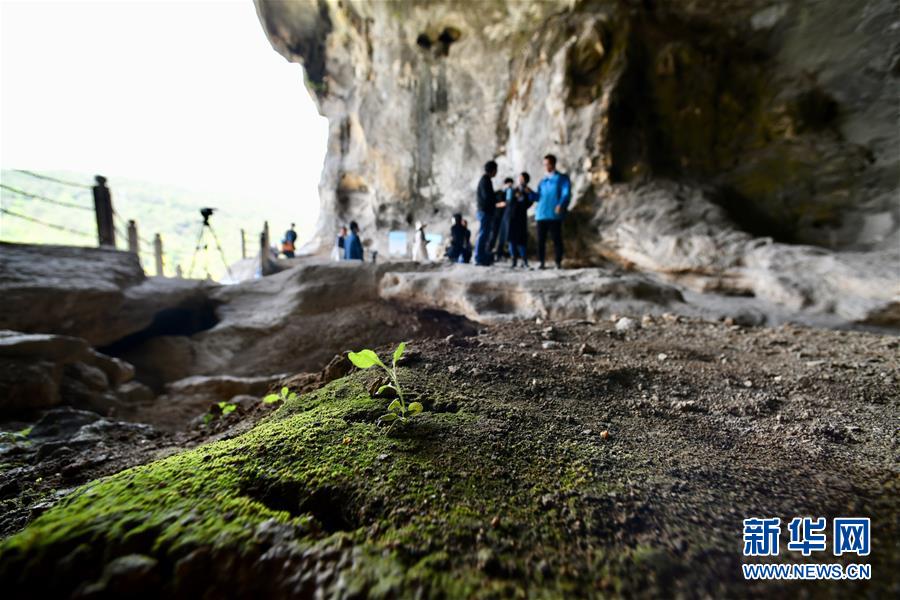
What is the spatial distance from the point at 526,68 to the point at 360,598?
34.2ft

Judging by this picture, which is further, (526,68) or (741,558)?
(526,68)

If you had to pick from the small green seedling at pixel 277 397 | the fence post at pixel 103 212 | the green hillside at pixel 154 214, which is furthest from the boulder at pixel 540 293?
the green hillside at pixel 154 214

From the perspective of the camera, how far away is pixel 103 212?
6.39 meters

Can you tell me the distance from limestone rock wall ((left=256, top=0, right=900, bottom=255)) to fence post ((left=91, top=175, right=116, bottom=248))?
27.2ft

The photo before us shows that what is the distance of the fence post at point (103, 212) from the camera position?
6.32m

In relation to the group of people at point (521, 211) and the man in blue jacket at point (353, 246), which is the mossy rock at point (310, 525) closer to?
the group of people at point (521, 211)

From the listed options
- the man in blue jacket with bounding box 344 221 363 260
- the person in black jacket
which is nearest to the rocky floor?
the person in black jacket

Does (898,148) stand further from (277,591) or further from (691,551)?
(277,591)

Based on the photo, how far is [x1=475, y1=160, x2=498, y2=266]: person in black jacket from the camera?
21.0 ft

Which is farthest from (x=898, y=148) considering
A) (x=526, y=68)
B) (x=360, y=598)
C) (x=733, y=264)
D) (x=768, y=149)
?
(x=360, y=598)

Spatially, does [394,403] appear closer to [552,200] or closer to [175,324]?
[552,200]

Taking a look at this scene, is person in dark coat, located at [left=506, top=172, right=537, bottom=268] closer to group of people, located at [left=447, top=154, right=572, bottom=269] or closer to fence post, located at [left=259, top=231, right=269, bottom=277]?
group of people, located at [left=447, top=154, right=572, bottom=269]

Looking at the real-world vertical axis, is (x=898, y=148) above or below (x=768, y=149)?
below

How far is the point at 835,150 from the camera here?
6277 mm
